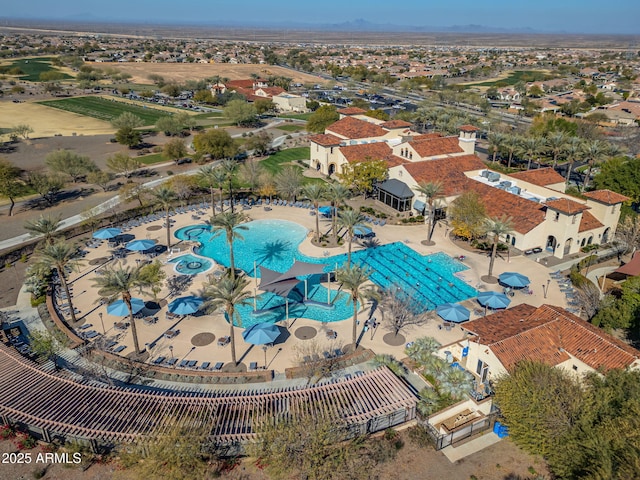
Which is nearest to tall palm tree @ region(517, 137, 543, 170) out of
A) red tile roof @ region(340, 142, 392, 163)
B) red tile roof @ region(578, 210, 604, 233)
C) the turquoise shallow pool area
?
red tile roof @ region(340, 142, 392, 163)

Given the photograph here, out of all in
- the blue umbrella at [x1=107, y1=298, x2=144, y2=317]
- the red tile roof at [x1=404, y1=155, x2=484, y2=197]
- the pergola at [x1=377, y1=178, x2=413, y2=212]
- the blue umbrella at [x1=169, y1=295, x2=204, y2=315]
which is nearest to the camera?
the blue umbrella at [x1=107, y1=298, x2=144, y2=317]

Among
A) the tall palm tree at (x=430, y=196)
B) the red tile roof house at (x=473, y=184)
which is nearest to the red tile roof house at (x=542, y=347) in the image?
the red tile roof house at (x=473, y=184)

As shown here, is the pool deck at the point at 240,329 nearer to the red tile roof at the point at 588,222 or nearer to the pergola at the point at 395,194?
the red tile roof at the point at 588,222

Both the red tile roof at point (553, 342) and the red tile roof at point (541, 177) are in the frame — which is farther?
the red tile roof at point (541, 177)

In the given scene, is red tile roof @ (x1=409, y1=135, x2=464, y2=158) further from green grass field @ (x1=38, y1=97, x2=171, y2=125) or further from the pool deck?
green grass field @ (x1=38, y1=97, x2=171, y2=125)

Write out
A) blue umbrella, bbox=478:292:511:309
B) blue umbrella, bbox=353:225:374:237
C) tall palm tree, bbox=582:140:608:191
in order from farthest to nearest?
tall palm tree, bbox=582:140:608:191 < blue umbrella, bbox=353:225:374:237 < blue umbrella, bbox=478:292:511:309

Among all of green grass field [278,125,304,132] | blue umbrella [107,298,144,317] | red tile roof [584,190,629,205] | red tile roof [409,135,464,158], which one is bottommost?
green grass field [278,125,304,132]

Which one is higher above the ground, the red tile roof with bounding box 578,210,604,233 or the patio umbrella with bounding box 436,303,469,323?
→ the red tile roof with bounding box 578,210,604,233

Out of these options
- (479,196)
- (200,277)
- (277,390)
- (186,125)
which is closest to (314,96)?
(186,125)
